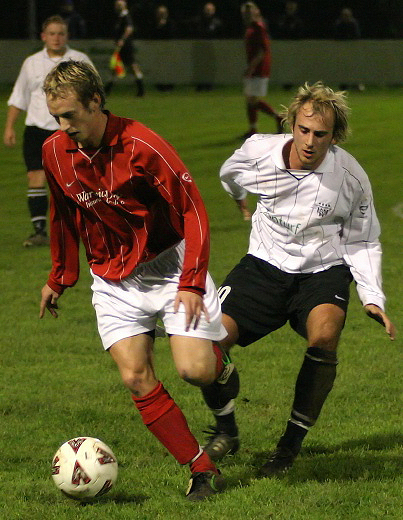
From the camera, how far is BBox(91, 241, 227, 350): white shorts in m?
4.63

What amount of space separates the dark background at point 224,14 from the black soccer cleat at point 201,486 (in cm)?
2934

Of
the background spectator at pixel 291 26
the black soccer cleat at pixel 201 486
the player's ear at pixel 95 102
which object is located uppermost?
the player's ear at pixel 95 102

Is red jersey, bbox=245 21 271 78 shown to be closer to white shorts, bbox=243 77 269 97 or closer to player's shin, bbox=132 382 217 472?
white shorts, bbox=243 77 269 97

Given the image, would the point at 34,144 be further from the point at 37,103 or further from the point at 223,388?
the point at 223,388

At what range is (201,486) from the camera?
4.60 metres

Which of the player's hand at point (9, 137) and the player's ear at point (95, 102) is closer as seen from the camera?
the player's ear at point (95, 102)

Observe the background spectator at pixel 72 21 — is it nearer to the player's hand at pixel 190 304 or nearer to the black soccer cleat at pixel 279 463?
the black soccer cleat at pixel 279 463

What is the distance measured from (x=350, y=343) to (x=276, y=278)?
2.24m

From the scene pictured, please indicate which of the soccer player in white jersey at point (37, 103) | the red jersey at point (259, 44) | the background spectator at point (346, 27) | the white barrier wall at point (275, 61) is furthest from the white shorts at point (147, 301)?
the background spectator at point (346, 27)

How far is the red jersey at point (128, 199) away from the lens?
14.5ft

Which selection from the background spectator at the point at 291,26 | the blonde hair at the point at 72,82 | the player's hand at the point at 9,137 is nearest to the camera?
the blonde hair at the point at 72,82

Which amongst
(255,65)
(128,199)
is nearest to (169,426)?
(128,199)

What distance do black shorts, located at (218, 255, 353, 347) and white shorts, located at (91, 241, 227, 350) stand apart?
59 cm

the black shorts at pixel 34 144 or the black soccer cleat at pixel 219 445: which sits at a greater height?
the black soccer cleat at pixel 219 445
